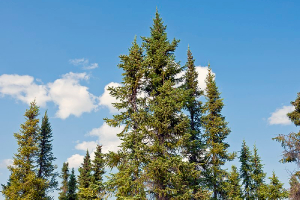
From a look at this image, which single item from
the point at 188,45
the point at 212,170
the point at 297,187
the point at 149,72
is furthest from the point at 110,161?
the point at 188,45

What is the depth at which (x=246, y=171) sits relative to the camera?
29281 millimetres

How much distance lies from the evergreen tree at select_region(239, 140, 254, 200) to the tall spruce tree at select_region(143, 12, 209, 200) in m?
15.1

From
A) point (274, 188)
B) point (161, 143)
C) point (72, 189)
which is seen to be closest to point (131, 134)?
point (161, 143)

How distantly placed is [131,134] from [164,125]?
234 centimetres

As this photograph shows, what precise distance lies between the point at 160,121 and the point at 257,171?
1894 centimetres

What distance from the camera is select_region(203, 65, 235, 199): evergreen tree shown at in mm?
22078

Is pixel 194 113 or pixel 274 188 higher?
pixel 194 113

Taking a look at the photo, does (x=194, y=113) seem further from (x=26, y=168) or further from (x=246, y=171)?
(x=26, y=168)

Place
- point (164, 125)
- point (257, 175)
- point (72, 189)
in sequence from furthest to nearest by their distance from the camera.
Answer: point (72, 189) → point (257, 175) → point (164, 125)

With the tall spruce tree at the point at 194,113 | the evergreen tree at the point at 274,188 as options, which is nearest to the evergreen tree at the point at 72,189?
the tall spruce tree at the point at 194,113

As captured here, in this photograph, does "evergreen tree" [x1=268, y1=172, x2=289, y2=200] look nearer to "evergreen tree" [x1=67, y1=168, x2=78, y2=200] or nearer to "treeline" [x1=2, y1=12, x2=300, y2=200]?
"treeline" [x1=2, y1=12, x2=300, y2=200]

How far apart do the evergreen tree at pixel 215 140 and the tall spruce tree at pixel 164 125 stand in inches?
240

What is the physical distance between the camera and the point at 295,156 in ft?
55.0

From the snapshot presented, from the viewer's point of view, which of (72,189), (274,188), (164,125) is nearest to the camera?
(164,125)
